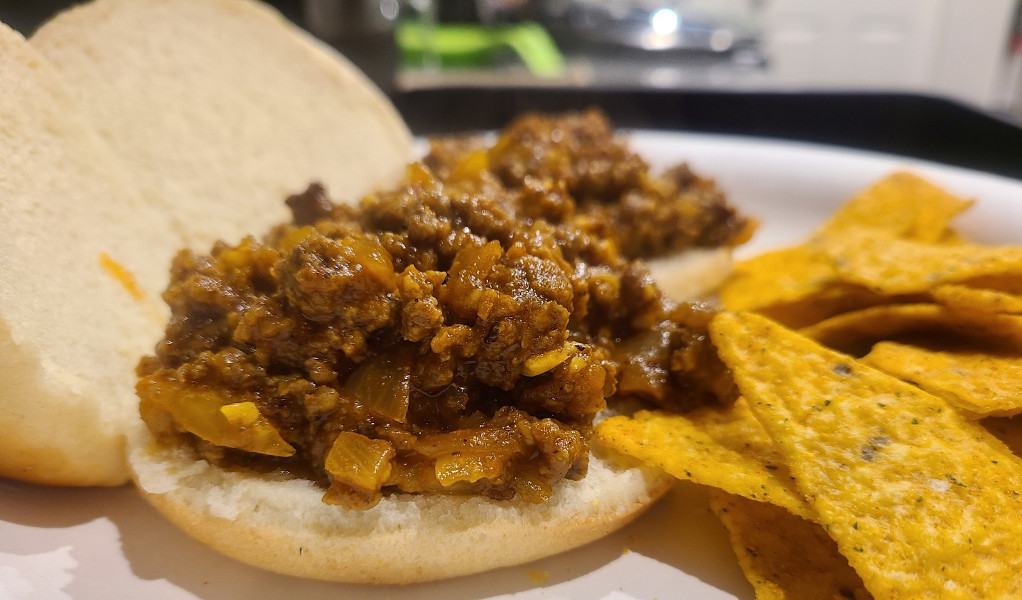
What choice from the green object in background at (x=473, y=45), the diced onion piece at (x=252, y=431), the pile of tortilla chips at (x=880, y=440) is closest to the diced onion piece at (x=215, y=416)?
the diced onion piece at (x=252, y=431)

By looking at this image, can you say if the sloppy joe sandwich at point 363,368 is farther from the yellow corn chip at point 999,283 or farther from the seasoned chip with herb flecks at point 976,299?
the yellow corn chip at point 999,283

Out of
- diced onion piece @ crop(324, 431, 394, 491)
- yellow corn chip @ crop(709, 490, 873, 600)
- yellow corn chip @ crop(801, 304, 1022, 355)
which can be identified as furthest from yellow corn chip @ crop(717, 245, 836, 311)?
diced onion piece @ crop(324, 431, 394, 491)

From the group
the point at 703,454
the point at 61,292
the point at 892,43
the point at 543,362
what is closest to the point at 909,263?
the point at 703,454

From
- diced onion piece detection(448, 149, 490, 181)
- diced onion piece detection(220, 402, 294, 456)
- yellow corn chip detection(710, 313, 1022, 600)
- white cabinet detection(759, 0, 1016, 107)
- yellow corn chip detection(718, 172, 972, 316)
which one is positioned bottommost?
white cabinet detection(759, 0, 1016, 107)

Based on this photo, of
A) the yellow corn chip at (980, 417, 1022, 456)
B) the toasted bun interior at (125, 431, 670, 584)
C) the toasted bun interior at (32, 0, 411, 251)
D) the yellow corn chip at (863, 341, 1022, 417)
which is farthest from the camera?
the toasted bun interior at (32, 0, 411, 251)

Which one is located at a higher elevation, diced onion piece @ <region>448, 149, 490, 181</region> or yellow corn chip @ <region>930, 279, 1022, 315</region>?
diced onion piece @ <region>448, 149, 490, 181</region>

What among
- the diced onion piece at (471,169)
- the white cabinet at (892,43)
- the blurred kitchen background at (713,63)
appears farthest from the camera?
the white cabinet at (892,43)

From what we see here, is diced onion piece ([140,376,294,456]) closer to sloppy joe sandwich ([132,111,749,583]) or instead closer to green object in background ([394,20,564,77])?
sloppy joe sandwich ([132,111,749,583])
